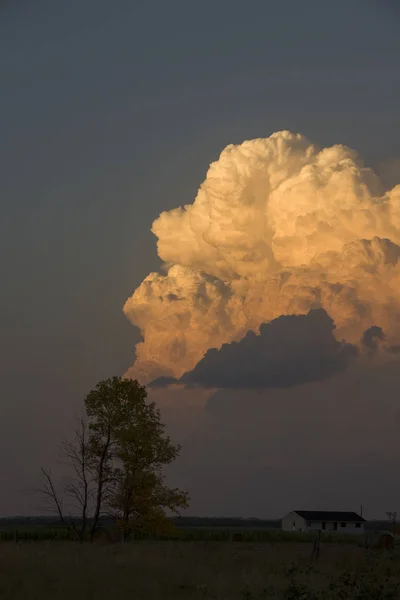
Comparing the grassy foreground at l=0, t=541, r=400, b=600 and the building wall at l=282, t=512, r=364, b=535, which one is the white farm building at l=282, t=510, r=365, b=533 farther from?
the grassy foreground at l=0, t=541, r=400, b=600

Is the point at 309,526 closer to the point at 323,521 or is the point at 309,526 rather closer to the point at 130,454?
the point at 323,521

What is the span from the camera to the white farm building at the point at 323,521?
15125 cm

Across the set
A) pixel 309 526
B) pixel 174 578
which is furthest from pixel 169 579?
pixel 309 526

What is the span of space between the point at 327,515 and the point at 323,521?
186 inches

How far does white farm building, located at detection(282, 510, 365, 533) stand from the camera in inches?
5955

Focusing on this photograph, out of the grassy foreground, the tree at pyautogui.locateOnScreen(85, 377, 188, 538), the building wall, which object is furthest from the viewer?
the building wall

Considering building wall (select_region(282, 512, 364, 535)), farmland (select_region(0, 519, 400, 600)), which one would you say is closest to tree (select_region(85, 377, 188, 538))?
farmland (select_region(0, 519, 400, 600))

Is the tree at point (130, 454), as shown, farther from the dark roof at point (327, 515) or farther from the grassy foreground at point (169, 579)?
the dark roof at point (327, 515)

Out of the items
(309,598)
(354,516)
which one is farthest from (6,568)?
(354,516)

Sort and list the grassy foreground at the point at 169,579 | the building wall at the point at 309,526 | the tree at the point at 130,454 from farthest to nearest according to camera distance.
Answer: the building wall at the point at 309,526 < the tree at the point at 130,454 < the grassy foreground at the point at 169,579

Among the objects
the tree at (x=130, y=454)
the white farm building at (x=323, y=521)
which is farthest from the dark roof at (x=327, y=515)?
the tree at (x=130, y=454)

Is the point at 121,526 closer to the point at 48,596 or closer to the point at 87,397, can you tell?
the point at 87,397

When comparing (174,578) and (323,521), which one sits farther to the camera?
(323,521)

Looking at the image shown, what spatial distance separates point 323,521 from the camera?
497ft
